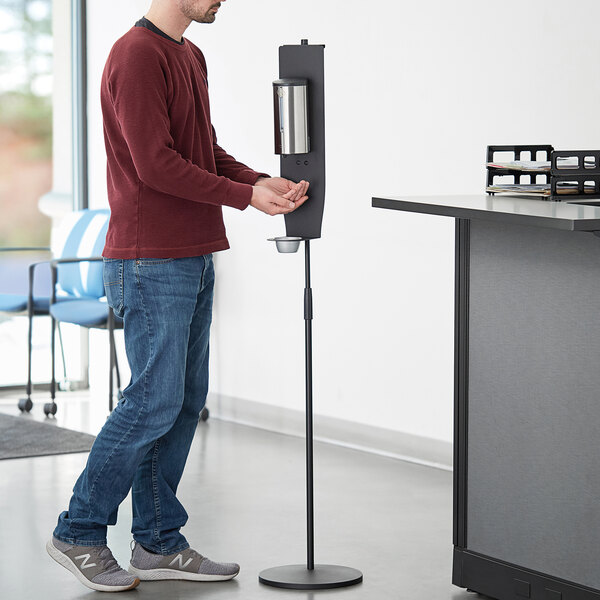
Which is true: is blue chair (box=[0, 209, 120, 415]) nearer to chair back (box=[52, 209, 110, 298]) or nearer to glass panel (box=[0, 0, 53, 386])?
chair back (box=[52, 209, 110, 298])

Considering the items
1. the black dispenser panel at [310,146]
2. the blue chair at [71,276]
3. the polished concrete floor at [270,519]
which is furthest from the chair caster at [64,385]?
the black dispenser panel at [310,146]

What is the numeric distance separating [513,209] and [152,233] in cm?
83

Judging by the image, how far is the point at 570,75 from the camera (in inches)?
147

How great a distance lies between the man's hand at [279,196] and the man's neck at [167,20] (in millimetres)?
402

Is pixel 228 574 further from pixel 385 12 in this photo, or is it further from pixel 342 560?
pixel 385 12

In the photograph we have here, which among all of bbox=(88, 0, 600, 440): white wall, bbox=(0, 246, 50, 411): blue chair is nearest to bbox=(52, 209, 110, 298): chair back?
bbox=(0, 246, 50, 411): blue chair

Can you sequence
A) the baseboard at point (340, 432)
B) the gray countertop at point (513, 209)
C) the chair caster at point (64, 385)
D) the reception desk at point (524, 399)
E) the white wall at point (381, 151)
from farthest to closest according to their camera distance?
the chair caster at point (64, 385)
the baseboard at point (340, 432)
the white wall at point (381, 151)
the reception desk at point (524, 399)
the gray countertop at point (513, 209)

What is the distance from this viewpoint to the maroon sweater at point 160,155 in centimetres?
263

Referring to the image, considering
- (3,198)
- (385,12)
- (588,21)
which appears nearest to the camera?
(588,21)

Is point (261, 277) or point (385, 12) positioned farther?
point (261, 277)

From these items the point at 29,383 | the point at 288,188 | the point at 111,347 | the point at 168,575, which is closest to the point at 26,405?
the point at 29,383

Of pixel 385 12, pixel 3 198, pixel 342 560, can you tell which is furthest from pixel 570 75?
pixel 3 198

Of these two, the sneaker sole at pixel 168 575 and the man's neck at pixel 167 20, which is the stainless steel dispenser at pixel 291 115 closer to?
the man's neck at pixel 167 20

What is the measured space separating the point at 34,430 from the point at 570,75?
262cm
